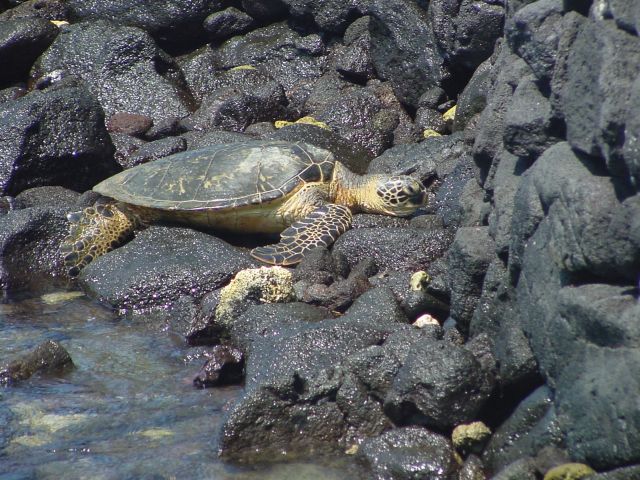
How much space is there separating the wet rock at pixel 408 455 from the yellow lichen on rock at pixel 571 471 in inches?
39.9

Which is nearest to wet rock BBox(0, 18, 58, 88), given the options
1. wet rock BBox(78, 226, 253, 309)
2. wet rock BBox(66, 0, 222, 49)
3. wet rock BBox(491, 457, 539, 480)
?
wet rock BBox(66, 0, 222, 49)

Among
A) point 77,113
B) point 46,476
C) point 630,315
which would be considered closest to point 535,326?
point 630,315

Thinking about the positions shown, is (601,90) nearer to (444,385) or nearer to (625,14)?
(625,14)

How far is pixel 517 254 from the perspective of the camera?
5941mm

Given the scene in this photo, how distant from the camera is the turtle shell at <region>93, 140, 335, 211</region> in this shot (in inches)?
424

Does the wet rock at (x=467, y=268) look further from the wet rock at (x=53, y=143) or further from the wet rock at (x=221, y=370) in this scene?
the wet rock at (x=53, y=143)

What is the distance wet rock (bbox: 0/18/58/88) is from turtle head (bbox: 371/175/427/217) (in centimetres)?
891

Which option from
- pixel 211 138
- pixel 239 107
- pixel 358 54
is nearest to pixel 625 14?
pixel 211 138

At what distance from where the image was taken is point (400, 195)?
36.9ft

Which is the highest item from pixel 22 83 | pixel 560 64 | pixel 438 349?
pixel 560 64

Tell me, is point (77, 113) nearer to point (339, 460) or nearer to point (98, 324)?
point (98, 324)

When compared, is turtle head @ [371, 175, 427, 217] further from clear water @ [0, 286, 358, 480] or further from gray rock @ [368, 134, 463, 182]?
clear water @ [0, 286, 358, 480]

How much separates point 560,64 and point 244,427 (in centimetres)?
304

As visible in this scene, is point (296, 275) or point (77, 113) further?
point (77, 113)
